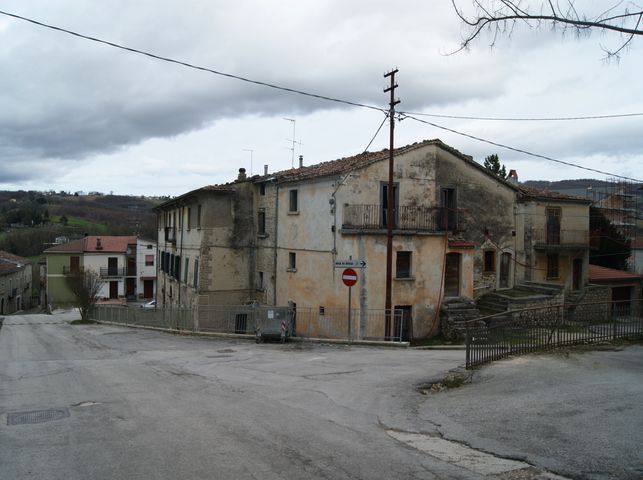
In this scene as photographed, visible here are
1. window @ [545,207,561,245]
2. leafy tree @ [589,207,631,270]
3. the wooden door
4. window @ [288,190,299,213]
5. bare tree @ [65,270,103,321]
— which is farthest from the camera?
bare tree @ [65,270,103,321]

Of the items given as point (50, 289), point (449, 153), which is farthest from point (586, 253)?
point (50, 289)

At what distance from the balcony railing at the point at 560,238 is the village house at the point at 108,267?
4801cm

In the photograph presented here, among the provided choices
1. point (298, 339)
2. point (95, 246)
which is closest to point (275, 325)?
point (298, 339)

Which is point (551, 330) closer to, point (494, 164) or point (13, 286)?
point (494, 164)

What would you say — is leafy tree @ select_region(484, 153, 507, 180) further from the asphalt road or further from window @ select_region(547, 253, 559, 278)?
the asphalt road

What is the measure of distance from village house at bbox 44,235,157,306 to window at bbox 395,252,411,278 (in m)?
47.4

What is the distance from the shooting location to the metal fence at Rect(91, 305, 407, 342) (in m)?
20.5

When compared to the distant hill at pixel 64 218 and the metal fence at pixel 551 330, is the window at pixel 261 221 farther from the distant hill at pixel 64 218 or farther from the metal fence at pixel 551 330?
the distant hill at pixel 64 218

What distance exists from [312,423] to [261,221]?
70.5ft

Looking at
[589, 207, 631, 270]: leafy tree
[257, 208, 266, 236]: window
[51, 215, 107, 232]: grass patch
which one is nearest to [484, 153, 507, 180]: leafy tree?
[589, 207, 631, 270]: leafy tree

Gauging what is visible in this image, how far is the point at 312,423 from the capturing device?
8.01m

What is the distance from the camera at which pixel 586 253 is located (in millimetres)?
29734

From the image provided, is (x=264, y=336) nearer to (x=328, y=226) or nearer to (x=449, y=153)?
(x=328, y=226)

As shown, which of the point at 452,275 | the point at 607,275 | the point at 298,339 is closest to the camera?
the point at 298,339
